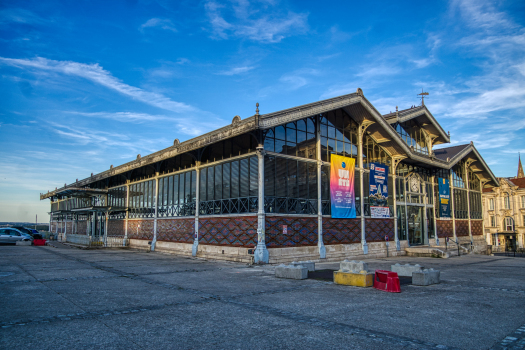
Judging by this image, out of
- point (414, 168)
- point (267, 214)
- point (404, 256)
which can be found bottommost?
point (404, 256)

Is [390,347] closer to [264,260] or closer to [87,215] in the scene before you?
[264,260]

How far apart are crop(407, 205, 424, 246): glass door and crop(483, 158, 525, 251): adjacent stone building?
3340 centimetres

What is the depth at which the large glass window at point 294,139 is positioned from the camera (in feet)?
72.1

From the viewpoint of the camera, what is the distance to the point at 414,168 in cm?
3444

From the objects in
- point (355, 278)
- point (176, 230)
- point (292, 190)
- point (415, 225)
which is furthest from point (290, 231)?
point (415, 225)

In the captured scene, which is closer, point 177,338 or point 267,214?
point 177,338

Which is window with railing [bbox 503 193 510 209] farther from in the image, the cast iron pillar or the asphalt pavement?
the cast iron pillar

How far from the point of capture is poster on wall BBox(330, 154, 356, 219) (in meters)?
24.9

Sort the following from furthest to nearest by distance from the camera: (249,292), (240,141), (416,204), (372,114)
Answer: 1. (416,204)
2. (372,114)
3. (240,141)
4. (249,292)

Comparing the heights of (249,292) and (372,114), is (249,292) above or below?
below

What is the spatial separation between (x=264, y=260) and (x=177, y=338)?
44.2ft

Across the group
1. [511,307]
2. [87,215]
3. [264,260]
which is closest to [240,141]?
[264,260]

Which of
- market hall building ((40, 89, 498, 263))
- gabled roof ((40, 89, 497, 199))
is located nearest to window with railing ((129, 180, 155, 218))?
market hall building ((40, 89, 498, 263))

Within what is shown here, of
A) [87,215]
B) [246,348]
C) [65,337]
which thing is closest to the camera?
[246,348]
